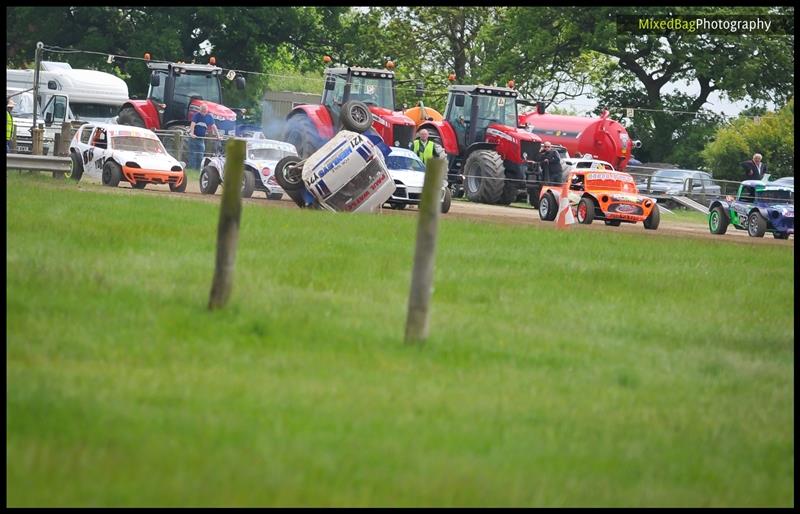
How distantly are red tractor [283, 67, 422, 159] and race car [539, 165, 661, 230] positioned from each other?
7.18 metres

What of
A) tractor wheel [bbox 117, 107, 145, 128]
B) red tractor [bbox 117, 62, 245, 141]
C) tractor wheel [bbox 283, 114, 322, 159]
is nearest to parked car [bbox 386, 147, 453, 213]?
tractor wheel [bbox 283, 114, 322, 159]

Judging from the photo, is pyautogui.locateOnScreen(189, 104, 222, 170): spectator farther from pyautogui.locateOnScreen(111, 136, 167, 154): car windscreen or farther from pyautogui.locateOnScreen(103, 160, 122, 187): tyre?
pyautogui.locateOnScreen(103, 160, 122, 187): tyre

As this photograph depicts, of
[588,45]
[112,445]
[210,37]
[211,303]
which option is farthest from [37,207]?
[210,37]

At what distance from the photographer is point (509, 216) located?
3077 cm

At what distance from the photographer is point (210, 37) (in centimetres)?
6875

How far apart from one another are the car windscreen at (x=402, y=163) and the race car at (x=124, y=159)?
5042 millimetres

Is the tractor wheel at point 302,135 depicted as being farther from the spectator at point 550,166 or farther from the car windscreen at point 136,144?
the spectator at point 550,166

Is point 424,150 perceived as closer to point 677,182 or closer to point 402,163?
point 402,163

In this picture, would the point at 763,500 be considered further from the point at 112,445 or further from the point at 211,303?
the point at 211,303

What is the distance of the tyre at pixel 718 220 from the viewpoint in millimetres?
30422

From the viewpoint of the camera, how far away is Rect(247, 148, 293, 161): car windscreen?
3170 cm

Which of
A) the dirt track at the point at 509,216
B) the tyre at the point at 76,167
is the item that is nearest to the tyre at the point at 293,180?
the dirt track at the point at 509,216

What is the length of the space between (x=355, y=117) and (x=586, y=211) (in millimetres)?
6095

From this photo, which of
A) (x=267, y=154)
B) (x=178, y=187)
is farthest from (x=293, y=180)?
(x=178, y=187)
